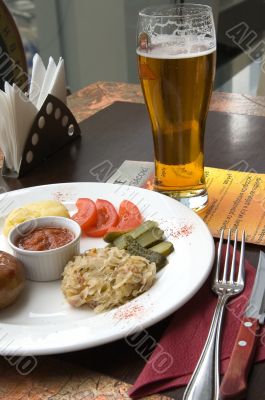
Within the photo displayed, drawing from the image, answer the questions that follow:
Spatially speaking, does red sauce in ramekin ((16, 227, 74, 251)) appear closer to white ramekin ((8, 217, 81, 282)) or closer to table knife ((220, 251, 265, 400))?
white ramekin ((8, 217, 81, 282))

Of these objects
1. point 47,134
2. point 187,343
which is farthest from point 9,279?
point 47,134

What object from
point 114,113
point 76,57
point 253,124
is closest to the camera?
point 253,124

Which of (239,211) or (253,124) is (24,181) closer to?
(239,211)

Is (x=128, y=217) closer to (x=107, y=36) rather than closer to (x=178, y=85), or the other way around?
(x=178, y=85)

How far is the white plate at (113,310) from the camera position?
663 millimetres

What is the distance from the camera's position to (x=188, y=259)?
816 millimetres

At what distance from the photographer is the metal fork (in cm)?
58

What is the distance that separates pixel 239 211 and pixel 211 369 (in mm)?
434

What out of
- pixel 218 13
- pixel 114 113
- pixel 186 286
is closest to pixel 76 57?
pixel 218 13

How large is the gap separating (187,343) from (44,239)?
0.33m

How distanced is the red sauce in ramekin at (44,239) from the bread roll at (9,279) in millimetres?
88

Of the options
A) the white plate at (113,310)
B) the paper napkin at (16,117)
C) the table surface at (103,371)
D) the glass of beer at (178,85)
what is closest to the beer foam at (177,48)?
the glass of beer at (178,85)

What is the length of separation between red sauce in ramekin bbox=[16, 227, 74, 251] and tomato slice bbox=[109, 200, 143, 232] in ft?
0.29

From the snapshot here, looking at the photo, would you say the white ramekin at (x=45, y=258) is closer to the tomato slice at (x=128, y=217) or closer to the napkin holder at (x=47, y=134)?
the tomato slice at (x=128, y=217)
